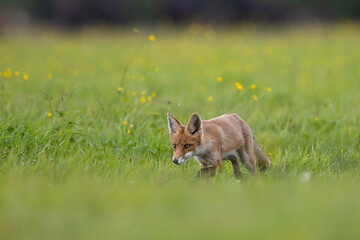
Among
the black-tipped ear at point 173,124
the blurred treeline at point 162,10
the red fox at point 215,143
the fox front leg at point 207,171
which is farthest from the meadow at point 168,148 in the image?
the blurred treeline at point 162,10

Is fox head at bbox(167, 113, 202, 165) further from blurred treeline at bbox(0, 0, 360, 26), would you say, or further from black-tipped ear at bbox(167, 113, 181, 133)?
blurred treeline at bbox(0, 0, 360, 26)

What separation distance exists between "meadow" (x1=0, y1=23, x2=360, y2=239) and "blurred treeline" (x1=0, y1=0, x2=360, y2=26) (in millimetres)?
13192

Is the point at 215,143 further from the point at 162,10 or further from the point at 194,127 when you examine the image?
the point at 162,10

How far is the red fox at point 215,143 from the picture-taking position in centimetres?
474

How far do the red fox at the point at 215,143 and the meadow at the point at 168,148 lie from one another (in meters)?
0.20

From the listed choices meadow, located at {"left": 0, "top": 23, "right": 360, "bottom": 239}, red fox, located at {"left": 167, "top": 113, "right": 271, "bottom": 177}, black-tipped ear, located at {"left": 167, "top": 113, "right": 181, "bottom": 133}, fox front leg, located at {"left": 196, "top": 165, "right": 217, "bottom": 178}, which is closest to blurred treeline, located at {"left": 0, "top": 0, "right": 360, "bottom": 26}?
meadow, located at {"left": 0, "top": 23, "right": 360, "bottom": 239}

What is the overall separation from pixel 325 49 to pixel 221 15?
9.46 metres

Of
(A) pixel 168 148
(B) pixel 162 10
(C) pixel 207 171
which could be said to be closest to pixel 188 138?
(C) pixel 207 171

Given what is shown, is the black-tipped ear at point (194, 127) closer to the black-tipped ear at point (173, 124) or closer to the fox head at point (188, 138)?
the fox head at point (188, 138)

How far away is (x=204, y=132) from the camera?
490cm

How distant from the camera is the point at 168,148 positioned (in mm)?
5879

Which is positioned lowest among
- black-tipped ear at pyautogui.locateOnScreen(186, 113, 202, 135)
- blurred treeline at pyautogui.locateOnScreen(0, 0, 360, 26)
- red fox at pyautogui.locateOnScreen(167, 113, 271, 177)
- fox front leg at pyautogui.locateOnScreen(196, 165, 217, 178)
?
blurred treeline at pyautogui.locateOnScreen(0, 0, 360, 26)

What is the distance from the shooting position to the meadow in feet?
10.1

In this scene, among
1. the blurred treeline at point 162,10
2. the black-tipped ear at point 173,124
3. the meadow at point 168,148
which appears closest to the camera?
the meadow at point 168,148
